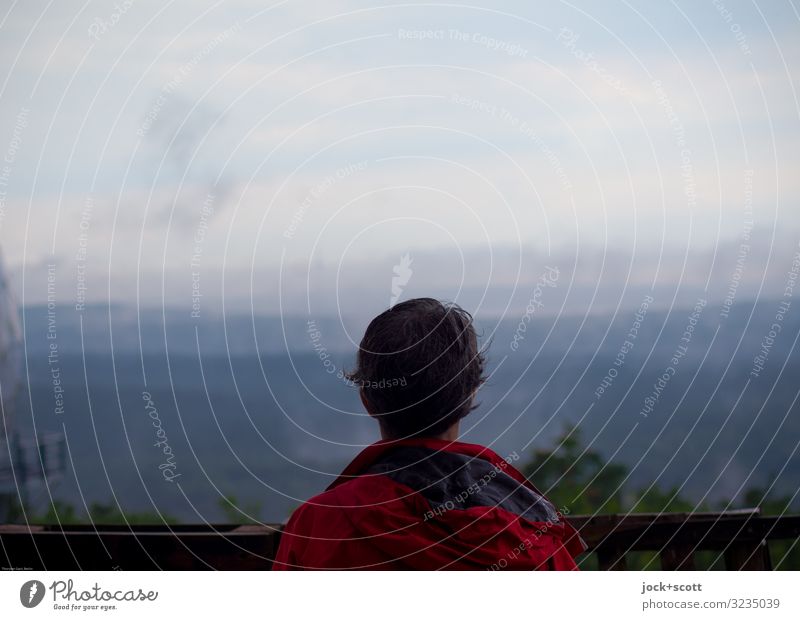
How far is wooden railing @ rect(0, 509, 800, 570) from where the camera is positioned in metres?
1.50

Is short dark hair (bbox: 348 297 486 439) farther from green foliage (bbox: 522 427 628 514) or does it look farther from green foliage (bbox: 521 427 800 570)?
green foliage (bbox: 522 427 628 514)

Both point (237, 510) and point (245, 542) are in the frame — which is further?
point (237, 510)

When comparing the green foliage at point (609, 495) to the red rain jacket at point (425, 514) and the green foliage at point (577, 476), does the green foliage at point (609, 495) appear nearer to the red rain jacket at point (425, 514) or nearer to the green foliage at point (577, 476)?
A: the green foliage at point (577, 476)

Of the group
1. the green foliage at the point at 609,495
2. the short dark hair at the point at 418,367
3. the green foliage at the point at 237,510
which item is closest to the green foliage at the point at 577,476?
the green foliage at the point at 609,495

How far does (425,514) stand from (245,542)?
559 mm

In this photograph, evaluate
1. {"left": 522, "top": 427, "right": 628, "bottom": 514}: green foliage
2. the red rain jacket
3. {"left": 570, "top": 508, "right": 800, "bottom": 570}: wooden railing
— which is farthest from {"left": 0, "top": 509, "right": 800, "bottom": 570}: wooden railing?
the red rain jacket

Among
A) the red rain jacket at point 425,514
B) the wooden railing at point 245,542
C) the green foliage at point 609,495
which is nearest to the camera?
the red rain jacket at point 425,514

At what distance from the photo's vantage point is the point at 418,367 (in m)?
1.12

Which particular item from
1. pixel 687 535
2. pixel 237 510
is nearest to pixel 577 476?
pixel 687 535

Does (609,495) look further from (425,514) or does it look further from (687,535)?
(425,514)

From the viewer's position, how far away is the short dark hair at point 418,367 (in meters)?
1.12

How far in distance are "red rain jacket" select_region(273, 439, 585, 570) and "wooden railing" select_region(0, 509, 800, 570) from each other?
452 millimetres

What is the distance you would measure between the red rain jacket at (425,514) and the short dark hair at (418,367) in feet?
0.18
